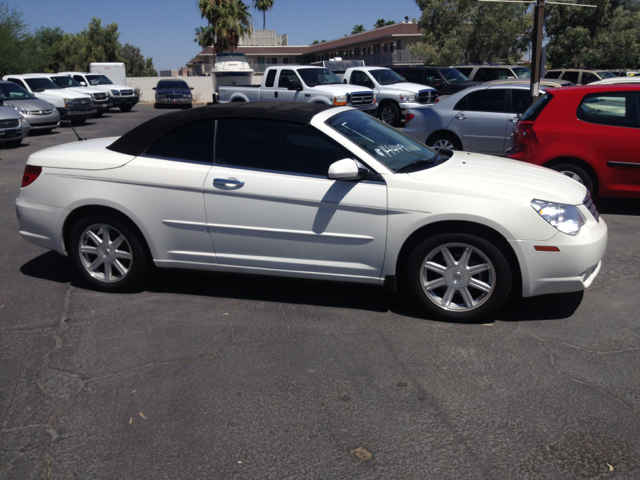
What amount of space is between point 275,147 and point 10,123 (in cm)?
1419

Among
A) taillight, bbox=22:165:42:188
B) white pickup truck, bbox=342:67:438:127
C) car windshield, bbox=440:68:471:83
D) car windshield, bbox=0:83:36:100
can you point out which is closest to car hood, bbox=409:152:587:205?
taillight, bbox=22:165:42:188

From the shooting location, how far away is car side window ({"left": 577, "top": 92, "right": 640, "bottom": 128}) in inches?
296

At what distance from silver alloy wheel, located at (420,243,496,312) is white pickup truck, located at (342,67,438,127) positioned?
14920mm

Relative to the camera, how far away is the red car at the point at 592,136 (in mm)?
7488

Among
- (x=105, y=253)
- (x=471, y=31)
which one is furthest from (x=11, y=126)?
(x=471, y=31)

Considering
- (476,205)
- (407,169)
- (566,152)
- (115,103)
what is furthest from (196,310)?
(115,103)

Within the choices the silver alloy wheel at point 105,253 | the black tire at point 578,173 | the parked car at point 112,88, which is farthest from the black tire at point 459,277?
the parked car at point 112,88

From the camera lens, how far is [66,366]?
4.04 m

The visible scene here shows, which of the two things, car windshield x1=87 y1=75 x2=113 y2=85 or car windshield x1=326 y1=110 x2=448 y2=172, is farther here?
car windshield x1=87 y1=75 x2=113 y2=85

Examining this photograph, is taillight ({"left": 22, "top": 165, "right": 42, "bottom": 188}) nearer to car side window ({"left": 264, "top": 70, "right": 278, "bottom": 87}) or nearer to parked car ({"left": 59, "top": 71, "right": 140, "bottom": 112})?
car side window ({"left": 264, "top": 70, "right": 278, "bottom": 87})

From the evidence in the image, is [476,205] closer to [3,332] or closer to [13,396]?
[13,396]

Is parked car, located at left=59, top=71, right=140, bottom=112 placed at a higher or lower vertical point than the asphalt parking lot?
higher

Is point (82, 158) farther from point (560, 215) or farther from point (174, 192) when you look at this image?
point (560, 215)

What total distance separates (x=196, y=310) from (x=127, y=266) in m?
0.81
